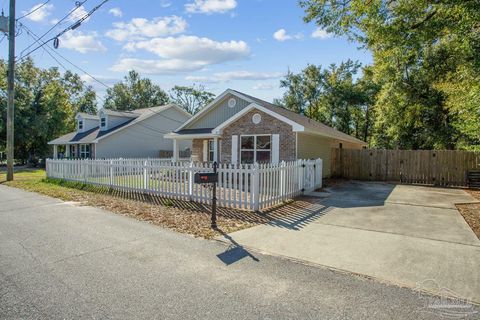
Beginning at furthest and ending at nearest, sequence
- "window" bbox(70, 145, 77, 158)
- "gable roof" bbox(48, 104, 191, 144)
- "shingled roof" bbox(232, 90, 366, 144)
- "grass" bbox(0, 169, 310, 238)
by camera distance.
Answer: "window" bbox(70, 145, 77, 158) < "gable roof" bbox(48, 104, 191, 144) < "shingled roof" bbox(232, 90, 366, 144) < "grass" bbox(0, 169, 310, 238)

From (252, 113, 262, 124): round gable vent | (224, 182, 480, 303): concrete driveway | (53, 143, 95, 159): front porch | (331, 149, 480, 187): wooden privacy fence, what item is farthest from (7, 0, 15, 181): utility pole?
(331, 149, 480, 187): wooden privacy fence

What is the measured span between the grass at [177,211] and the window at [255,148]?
5.12 m

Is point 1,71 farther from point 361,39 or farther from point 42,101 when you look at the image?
point 361,39

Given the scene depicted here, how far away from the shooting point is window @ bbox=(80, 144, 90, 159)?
2575 centimetres

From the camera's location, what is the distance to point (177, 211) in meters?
8.20

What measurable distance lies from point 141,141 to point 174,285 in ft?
78.0

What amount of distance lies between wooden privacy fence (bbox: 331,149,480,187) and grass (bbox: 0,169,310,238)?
996cm

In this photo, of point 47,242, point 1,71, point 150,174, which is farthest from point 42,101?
point 47,242

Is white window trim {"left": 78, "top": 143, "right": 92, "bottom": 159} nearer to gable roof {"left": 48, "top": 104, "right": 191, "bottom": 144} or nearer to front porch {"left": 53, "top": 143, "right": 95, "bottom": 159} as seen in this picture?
front porch {"left": 53, "top": 143, "right": 95, "bottom": 159}

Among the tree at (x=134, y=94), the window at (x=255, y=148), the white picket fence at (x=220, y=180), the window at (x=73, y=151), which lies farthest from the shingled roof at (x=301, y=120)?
the tree at (x=134, y=94)

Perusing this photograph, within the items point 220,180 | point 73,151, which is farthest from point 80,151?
point 220,180

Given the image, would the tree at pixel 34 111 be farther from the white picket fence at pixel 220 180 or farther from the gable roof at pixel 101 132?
the white picket fence at pixel 220 180

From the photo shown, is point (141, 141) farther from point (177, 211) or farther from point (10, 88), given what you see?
point (177, 211)

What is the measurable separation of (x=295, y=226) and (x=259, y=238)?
1260 millimetres
